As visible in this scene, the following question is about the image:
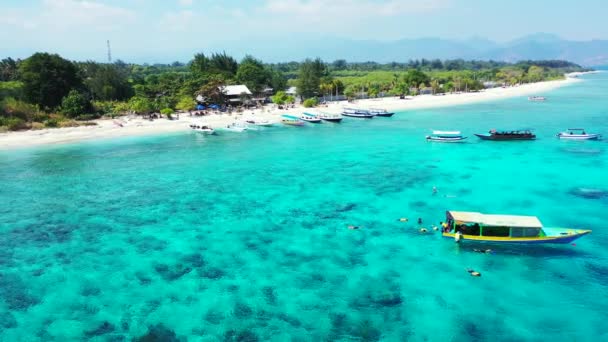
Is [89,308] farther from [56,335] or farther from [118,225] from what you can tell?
[118,225]

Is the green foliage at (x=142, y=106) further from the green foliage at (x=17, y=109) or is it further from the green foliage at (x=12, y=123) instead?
the green foliage at (x=12, y=123)

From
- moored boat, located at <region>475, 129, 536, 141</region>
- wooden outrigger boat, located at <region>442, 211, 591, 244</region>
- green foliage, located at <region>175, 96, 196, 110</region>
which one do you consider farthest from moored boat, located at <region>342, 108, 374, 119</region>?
→ wooden outrigger boat, located at <region>442, 211, 591, 244</region>

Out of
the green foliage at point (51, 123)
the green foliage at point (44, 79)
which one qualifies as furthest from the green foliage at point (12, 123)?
the green foliage at point (44, 79)

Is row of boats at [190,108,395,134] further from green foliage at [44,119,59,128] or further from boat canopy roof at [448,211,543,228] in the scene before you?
boat canopy roof at [448,211,543,228]

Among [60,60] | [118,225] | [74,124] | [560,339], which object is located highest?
[60,60]

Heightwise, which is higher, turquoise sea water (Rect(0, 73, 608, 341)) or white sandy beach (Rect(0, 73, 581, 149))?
white sandy beach (Rect(0, 73, 581, 149))

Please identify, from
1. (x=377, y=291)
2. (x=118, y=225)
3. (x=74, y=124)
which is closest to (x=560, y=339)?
(x=377, y=291)
